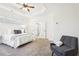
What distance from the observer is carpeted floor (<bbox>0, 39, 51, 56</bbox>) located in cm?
168

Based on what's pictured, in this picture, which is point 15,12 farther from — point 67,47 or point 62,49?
point 67,47

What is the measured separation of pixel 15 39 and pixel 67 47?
1155 mm

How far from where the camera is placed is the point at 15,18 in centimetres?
173

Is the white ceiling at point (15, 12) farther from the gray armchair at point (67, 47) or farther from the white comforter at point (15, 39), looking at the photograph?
the gray armchair at point (67, 47)

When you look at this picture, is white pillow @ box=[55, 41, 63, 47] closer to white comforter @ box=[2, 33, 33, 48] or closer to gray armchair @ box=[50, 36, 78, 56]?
gray armchair @ box=[50, 36, 78, 56]

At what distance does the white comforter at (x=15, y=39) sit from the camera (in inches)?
67.3

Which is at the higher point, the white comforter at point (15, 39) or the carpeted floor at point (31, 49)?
the white comforter at point (15, 39)

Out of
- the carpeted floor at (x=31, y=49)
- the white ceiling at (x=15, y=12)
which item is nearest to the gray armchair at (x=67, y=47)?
the carpeted floor at (x=31, y=49)

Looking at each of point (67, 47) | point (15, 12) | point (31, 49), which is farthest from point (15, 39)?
point (67, 47)

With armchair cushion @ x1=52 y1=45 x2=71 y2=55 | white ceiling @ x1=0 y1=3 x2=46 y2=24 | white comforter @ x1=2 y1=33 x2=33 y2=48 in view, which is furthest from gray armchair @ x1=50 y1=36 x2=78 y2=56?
white ceiling @ x1=0 y1=3 x2=46 y2=24

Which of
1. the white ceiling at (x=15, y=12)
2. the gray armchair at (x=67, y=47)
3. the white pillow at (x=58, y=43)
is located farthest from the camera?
the white pillow at (x=58, y=43)

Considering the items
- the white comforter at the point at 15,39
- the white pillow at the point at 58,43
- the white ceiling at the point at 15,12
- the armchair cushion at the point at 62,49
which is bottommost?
the armchair cushion at the point at 62,49

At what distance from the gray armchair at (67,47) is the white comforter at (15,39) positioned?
1.80ft

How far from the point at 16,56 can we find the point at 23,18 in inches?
30.6
